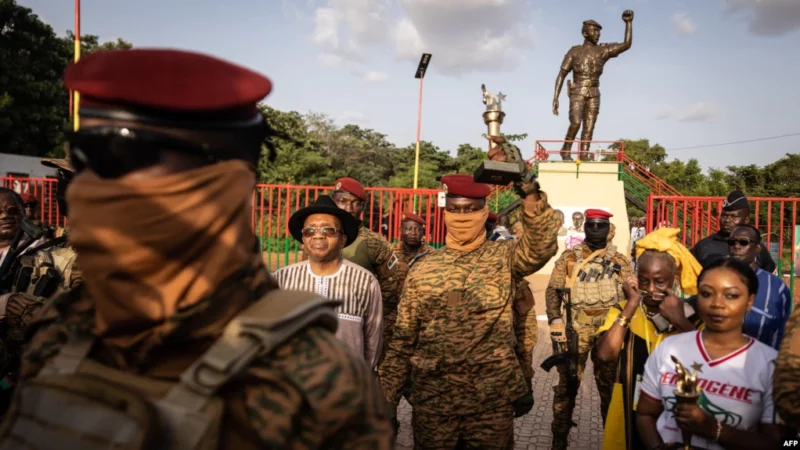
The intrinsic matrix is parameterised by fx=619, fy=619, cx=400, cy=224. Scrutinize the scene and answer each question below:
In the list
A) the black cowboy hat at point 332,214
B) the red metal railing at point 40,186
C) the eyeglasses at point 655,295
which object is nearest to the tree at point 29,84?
the red metal railing at point 40,186

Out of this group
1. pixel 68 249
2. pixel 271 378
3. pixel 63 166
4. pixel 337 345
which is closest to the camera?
pixel 271 378

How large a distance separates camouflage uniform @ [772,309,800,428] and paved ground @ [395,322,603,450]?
331 cm

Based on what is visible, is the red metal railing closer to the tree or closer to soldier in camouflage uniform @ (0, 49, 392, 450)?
soldier in camouflage uniform @ (0, 49, 392, 450)

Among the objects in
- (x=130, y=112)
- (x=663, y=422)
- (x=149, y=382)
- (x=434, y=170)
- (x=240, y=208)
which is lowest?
(x=663, y=422)

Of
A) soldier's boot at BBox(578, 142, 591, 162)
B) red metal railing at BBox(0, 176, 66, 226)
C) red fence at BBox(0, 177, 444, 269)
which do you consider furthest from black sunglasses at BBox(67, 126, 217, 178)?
soldier's boot at BBox(578, 142, 591, 162)

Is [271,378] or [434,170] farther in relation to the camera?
[434,170]

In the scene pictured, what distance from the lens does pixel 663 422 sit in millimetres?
3107

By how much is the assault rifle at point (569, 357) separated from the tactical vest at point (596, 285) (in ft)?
0.37

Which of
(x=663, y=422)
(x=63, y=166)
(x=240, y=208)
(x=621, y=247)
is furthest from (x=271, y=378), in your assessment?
(x=621, y=247)

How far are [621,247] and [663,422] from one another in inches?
592

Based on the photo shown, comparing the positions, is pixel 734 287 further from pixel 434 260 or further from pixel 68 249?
pixel 68 249

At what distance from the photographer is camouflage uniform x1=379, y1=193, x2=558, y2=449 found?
3898mm

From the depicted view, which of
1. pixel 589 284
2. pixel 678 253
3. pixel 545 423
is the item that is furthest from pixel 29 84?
pixel 678 253

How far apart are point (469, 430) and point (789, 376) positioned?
199cm
